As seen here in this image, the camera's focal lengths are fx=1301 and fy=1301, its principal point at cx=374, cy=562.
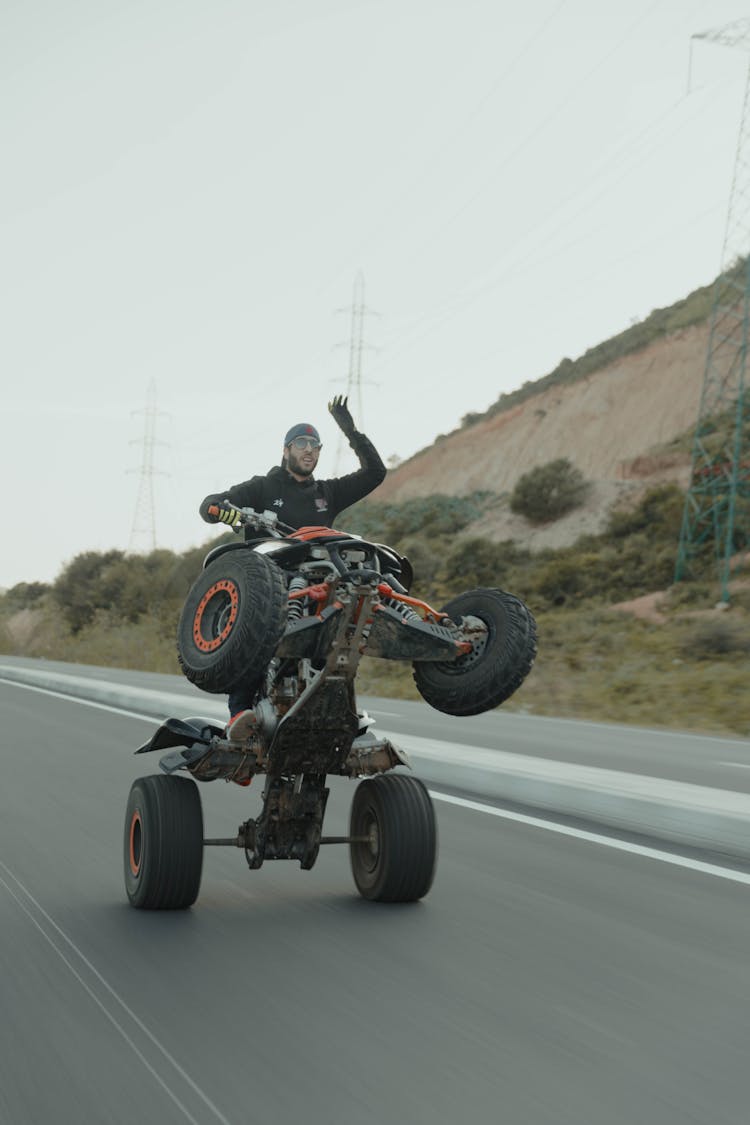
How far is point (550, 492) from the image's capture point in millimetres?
56562

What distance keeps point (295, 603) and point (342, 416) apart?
1149 mm

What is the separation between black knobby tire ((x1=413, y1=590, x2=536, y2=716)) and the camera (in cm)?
554

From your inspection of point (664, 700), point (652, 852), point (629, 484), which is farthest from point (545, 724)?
point (629, 484)

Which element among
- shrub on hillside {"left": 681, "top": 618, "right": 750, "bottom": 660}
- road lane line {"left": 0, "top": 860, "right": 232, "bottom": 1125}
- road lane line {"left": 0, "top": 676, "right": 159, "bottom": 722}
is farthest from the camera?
shrub on hillside {"left": 681, "top": 618, "right": 750, "bottom": 660}

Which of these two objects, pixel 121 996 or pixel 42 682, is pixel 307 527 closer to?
pixel 121 996

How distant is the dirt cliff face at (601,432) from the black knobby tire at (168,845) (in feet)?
159

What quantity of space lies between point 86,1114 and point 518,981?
6.29ft

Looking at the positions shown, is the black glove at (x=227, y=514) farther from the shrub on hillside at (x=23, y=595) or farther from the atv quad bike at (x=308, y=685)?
the shrub on hillside at (x=23, y=595)

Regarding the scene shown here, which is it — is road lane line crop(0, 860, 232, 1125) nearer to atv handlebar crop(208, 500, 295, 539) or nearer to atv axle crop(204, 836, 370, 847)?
atv axle crop(204, 836, 370, 847)

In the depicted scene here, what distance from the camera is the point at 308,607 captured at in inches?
211

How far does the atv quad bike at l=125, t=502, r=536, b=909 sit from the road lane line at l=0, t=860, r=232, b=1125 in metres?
0.48

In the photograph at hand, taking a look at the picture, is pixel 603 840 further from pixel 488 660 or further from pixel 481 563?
pixel 481 563

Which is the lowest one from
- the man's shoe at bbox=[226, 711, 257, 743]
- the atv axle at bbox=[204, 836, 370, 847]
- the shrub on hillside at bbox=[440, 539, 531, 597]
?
the atv axle at bbox=[204, 836, 370, 847]

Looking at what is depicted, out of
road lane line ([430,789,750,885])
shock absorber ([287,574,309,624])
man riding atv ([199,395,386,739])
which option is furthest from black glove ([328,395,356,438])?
road lane line ([430,789,750,885])
